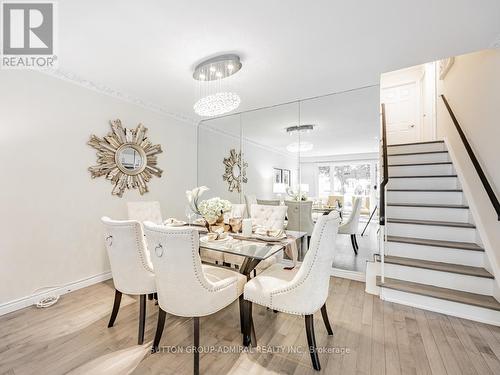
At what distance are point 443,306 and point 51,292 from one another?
161 inches

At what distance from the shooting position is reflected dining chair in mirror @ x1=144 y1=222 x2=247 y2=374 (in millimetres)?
1357

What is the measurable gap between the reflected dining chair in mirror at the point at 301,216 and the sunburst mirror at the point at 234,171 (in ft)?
3.74

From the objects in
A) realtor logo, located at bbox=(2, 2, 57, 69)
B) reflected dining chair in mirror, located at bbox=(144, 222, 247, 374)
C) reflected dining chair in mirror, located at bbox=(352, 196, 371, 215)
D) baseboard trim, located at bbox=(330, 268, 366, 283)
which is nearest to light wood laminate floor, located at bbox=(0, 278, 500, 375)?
reflected dining chair in mirror, located at bbox=(144, 222, 247, 374)

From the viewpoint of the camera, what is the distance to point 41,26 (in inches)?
71.5

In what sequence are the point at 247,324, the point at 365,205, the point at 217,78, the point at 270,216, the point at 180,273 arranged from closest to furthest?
the point at 180,273 < the point at 247,324 < the point at 217,78 < the point at 270,216 < the point at 365,205

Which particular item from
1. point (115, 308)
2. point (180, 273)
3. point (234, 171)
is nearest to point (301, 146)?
point (234, 171)

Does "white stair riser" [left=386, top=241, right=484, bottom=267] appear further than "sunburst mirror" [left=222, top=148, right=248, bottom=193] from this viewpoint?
No

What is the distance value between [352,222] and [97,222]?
375cm

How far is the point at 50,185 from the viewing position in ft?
8.07

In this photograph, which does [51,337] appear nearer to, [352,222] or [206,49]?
[206,49]

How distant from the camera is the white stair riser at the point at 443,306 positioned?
6.52 feet

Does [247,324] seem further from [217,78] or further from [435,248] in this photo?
[217,78]

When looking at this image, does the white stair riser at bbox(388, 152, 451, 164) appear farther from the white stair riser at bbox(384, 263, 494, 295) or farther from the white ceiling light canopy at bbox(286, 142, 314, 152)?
the white stair riser at bbox(384, 263, 494, 295)

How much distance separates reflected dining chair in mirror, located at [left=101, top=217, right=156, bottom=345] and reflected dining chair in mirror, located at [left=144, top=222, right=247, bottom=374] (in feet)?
0.94
